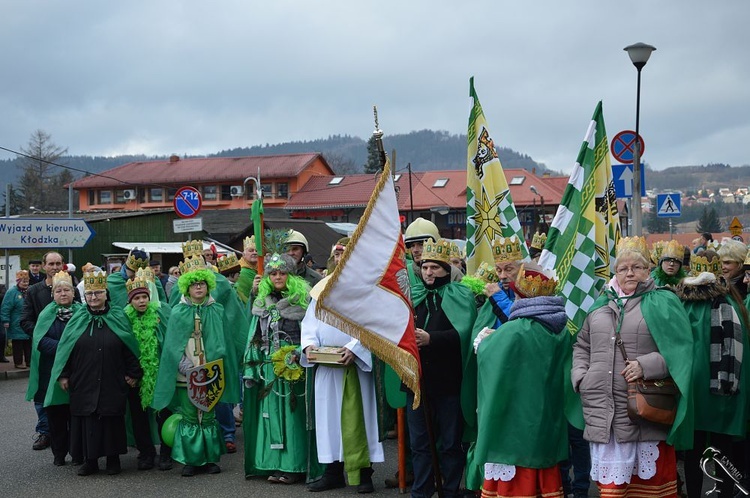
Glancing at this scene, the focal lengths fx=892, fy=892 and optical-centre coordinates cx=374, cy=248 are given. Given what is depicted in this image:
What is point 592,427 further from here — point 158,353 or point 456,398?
point 158,353

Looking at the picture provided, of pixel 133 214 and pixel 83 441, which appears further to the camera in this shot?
pixel 133 214

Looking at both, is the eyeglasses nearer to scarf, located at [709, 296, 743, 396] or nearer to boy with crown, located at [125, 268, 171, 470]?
scarf, located at [709, 296, 743, 396]

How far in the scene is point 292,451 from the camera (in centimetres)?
830

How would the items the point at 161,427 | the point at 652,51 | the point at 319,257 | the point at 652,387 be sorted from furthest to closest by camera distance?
1. the point at 319,257
2. the point at 652,51
3. the point at 161,427
4. the point at 652,387

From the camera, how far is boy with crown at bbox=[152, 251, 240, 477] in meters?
8.68

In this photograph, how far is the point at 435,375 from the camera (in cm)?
688

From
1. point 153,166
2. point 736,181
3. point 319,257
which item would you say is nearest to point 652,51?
point 319,257

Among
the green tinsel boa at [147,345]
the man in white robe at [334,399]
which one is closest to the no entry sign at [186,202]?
the green tinsel boa at [147,345]

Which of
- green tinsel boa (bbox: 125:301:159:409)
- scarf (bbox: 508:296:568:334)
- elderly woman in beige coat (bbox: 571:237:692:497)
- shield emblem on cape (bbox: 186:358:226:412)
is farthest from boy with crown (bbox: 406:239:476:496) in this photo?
green tinsel boa (bbox: 125:301:159:409)

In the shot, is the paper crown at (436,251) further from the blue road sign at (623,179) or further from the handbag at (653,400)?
the blue road sign at (623,179)

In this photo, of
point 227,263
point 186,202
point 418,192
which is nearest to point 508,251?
point 227,263

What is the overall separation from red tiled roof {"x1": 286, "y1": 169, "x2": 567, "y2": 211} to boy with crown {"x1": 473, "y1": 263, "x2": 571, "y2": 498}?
56654 mm

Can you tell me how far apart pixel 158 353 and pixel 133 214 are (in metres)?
32.4

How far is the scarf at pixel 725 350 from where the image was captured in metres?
6.57
